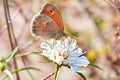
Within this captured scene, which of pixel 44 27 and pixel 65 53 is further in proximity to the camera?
pixel 44 27

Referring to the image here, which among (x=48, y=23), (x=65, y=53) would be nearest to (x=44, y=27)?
(x=48, y=23)

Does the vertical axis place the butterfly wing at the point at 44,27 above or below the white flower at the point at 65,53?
above

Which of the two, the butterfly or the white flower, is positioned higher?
the butterfly

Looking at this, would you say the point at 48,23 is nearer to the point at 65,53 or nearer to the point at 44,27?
the point at 44,27

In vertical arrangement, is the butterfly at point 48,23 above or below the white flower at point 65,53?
above
